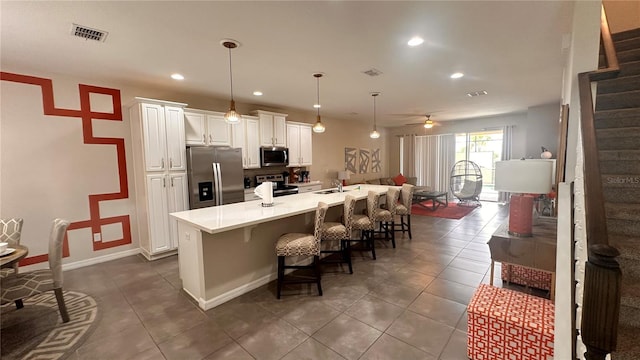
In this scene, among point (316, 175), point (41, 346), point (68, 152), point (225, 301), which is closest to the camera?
point (41, 346)

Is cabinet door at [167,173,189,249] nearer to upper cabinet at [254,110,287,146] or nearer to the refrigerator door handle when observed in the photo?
the refrigerator door handle

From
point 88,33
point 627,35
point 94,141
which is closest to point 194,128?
point 94,141

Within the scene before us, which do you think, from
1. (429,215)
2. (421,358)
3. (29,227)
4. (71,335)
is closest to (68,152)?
(29,227)

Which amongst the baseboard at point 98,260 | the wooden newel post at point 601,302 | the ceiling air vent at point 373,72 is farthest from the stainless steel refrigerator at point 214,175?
the wooden newel post at point 601,302

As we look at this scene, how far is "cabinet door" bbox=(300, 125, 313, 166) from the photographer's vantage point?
6.22m

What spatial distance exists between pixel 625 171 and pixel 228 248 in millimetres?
3592

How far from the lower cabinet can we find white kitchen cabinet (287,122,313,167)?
7.99 ft

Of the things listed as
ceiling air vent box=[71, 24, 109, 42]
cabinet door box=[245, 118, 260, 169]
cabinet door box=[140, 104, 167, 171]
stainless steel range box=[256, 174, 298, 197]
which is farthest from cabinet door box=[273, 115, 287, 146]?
ceiling air vent box=[71, 24, 109, 42]

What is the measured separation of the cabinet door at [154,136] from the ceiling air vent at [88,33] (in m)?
1.32

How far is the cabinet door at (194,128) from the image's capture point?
4.27m

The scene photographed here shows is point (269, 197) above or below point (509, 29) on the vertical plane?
below

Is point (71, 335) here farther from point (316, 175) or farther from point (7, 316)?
point (316, 175)

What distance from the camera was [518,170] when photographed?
89.1 inches

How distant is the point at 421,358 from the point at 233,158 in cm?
385
